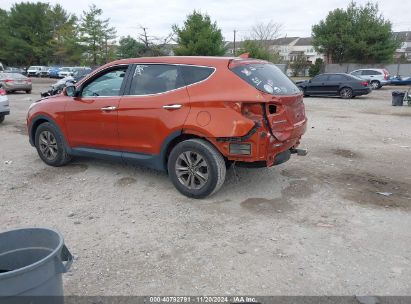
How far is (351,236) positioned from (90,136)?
12.6ft

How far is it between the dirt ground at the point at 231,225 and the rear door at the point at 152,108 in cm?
69

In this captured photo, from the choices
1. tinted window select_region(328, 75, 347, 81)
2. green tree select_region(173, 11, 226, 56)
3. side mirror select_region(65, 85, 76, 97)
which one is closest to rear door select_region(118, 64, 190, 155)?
side mirror select_region(65, 85, 76, 97)

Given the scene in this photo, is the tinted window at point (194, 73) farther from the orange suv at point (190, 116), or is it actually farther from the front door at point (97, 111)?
the front door at point (97, 111)

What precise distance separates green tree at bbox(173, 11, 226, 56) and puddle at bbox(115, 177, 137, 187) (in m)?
30.7

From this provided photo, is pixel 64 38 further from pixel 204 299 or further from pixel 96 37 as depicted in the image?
pixel 204 299

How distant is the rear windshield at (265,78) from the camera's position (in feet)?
15.3

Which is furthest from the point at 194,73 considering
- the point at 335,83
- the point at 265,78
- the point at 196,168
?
the point at 335,83

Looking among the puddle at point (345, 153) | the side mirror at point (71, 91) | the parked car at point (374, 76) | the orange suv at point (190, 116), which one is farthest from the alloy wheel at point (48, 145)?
the parked car at point (374, 76)

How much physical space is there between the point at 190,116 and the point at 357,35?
38.8 meters

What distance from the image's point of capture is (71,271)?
11.1ft

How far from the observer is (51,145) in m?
6.39

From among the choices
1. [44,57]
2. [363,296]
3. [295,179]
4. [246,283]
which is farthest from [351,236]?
[44,57]

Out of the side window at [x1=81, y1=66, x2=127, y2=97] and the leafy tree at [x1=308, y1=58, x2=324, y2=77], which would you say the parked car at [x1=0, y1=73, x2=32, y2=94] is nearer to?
the side window at [x1=81, y1=66, x2=127, y2=97]

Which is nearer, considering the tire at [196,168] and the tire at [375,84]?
the tire at [196,168]
